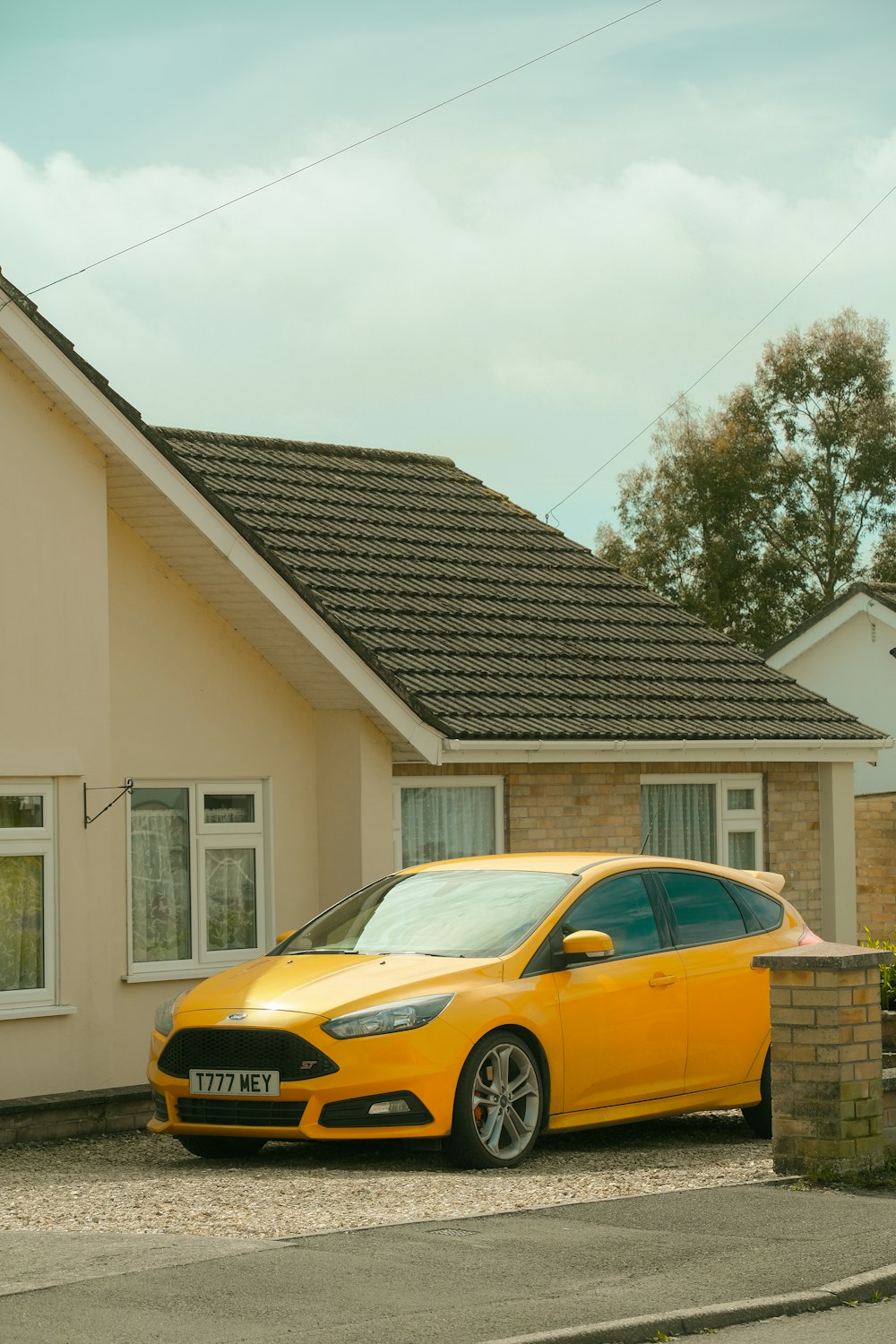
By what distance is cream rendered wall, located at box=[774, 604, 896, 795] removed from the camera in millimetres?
27266

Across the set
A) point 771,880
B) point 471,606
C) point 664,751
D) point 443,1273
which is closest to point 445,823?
point 664,751

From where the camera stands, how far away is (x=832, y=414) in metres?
47.7

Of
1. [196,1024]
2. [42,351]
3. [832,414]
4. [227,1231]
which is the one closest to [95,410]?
[42,351]

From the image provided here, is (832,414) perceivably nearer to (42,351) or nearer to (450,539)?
(450,539)

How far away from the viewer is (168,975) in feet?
44.1

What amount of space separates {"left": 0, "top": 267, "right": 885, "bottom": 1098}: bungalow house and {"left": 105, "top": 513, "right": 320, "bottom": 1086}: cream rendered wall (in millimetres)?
19

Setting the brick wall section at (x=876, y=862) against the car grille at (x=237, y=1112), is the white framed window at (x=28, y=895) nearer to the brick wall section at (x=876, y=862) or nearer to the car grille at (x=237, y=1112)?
the car grille at (x=237, y=1112)

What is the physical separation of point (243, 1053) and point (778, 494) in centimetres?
3938

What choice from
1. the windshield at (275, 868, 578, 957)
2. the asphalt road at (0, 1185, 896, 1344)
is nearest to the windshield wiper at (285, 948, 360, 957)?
the windshield at (275, 868, 578, 957)

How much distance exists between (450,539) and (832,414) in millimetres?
31660

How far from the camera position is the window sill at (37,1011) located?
12266 millimetres

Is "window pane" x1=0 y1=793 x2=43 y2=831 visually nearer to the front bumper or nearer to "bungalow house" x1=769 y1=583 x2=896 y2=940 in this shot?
the front bumper

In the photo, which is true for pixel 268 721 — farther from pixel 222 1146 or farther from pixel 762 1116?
pixel 762 1116

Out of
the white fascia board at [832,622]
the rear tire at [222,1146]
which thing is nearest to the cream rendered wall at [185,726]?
the rear tire at [222,1146]
